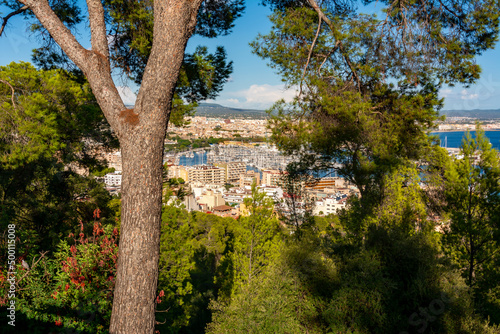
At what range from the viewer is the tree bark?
1827 millimetres

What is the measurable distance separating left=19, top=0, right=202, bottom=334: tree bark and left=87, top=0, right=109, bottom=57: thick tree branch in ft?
0.39

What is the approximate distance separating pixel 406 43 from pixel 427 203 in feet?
10.3

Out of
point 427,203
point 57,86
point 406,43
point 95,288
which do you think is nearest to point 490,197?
point 427,203

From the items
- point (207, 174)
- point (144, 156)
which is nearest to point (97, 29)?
point (144, 156)

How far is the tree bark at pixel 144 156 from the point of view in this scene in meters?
1.83

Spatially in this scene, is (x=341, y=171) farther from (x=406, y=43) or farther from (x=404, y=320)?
(x=404, y=320)

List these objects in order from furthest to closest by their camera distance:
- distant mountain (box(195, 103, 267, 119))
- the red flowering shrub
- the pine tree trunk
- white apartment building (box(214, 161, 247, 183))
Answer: white apartment building (box(214, 161, 247, 183)) < distant mountain (box(195, 103, 267, 119)) < the red flowering shrub < the pine tree trunk

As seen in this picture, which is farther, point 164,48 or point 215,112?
point 215,112

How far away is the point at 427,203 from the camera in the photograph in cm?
595

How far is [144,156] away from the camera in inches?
74.3

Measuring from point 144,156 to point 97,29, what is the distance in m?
1.12

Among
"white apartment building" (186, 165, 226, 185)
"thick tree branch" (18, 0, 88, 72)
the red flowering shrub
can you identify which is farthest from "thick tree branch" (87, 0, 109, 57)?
"white apartment building" (186, 165, 226, 185)

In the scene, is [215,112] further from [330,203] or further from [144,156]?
[144,156]

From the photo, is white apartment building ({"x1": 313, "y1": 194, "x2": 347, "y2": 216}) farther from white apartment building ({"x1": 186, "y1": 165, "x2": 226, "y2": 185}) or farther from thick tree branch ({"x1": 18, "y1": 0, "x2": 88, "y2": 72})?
white apartment building ({"x1": 186, "y1": 165, "x2": 226, "y2": 185})
